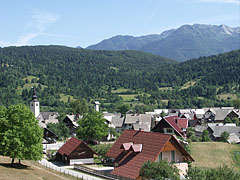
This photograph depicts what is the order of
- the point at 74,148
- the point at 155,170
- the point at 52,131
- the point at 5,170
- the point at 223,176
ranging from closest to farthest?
the point at 223,176
the point at 155,170
the point at 5,170
the point at 74,148
the point at 52,131

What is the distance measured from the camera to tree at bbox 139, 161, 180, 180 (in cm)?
2900

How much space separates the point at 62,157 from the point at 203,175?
28.0 m

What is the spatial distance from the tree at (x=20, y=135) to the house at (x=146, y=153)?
27.2ft

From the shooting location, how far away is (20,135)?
118 feet

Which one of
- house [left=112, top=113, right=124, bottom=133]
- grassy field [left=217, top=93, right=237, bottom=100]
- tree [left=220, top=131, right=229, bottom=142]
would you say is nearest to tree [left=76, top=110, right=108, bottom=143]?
tree [left=220, top=131, right=229, bottom=142]

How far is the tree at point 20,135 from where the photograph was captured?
34938mm

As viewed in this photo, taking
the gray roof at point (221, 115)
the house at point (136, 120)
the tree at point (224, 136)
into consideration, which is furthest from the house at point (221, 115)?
the tree at point (224, 136)

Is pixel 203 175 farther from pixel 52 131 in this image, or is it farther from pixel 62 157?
pixel 52 131

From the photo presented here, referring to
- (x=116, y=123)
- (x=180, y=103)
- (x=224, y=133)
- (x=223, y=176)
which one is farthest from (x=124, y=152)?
(x=180, y=103)

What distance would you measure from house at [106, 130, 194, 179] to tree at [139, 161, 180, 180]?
7.45 feet

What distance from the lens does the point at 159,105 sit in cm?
17688

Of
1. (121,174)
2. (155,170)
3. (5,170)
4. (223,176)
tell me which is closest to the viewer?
(223,176)

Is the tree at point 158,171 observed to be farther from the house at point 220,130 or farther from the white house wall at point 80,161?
the house at point 220,130

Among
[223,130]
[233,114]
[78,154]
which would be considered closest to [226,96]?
[233,114]
